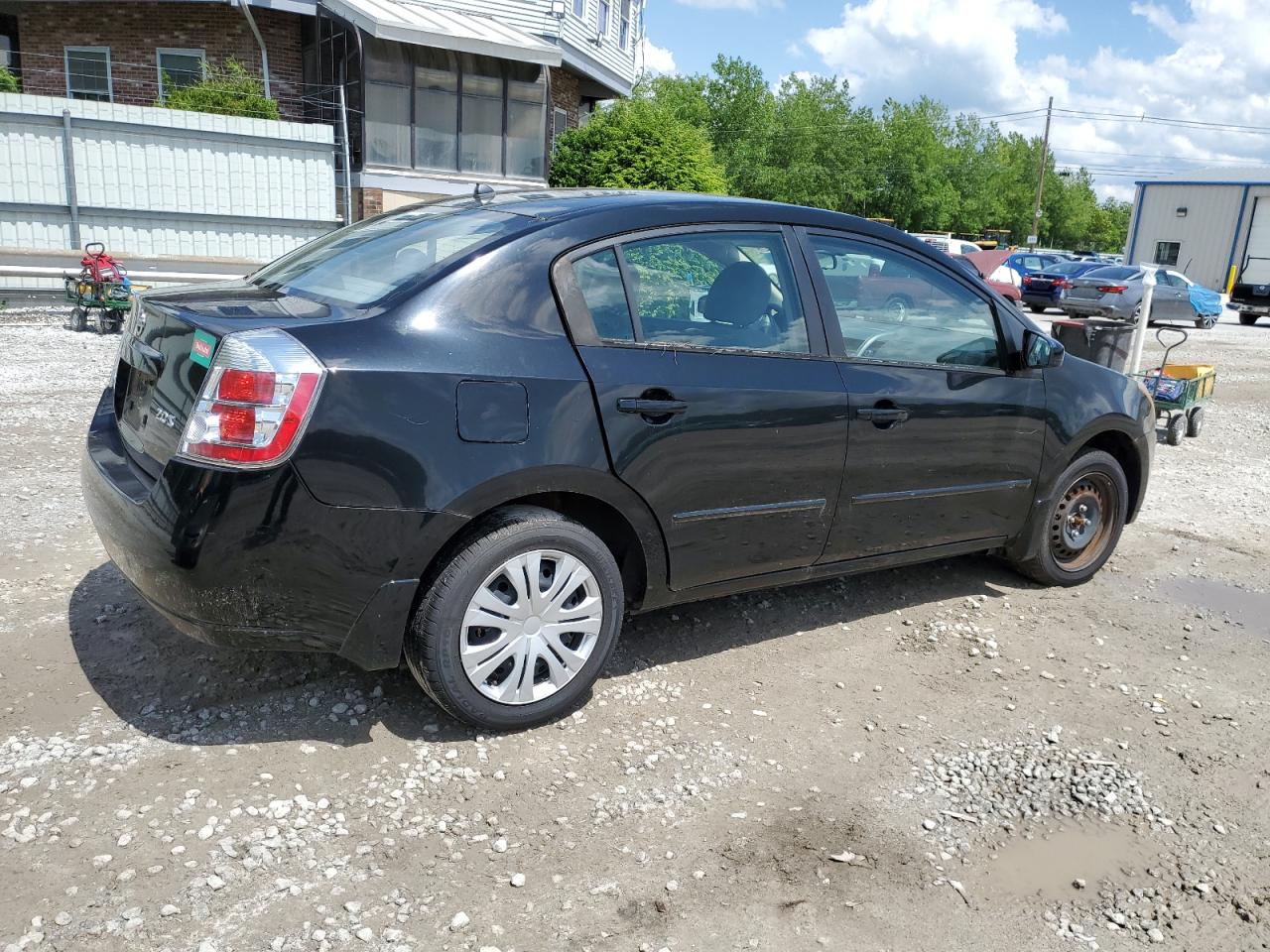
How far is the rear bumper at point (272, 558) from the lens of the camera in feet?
9.82

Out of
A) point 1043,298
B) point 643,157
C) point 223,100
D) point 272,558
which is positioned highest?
point 223,100

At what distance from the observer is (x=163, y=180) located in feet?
49.2

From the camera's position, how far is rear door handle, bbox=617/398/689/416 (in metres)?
3.50

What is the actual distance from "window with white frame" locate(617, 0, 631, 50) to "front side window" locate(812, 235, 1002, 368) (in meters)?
25.9

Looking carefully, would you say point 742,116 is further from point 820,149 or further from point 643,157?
point 643,157

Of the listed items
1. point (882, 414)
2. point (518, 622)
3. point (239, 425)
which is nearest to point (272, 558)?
point (239, 425)

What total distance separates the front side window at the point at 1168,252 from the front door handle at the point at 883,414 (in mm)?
51430

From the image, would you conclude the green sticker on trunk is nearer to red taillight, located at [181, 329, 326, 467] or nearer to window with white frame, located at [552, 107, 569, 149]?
red taillight, located at [181, 329, 326, 467]

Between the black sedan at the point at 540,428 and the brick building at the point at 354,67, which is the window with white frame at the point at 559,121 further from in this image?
the black sedan at the point at 540,428

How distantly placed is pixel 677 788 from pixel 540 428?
121cm

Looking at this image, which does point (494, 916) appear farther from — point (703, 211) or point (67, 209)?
point (67, 209)

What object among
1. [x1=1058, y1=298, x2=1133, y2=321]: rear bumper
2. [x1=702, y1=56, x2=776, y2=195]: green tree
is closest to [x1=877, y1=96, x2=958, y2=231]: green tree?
[x1=702, y1=56, x2=776, y2=195]: green tree

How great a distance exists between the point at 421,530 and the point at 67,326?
438 inches

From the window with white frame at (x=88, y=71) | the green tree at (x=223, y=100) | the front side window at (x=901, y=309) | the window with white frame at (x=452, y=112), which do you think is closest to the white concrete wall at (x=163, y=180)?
the green tree at (x=223, y=100)
